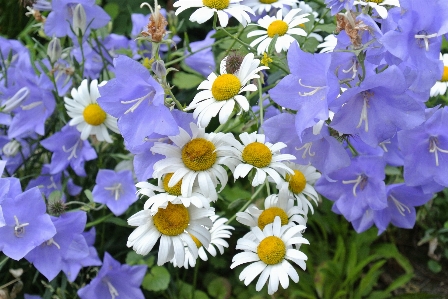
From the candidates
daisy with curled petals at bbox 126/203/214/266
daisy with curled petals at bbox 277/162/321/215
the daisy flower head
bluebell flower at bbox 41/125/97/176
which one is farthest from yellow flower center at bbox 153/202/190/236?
bluebell flower at bbox 41/125/97/176

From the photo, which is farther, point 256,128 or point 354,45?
point 256,128

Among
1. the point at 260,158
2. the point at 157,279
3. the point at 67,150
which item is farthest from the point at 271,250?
the point at 67,150

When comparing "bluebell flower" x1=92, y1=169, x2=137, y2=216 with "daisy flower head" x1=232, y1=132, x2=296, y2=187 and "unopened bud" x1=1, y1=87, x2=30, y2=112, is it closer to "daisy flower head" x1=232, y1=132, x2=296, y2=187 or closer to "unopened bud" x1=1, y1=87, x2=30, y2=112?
"unopened bud" x1=1, y1=87, x2=30, y2=112

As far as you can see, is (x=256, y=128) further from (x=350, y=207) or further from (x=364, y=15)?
(x=364, y=15)

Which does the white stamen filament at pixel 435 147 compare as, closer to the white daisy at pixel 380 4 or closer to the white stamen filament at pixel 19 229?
the white daisy at pixel 380 4

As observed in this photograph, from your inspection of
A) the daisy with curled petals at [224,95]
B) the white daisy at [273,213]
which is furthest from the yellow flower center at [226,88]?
the white daisy at [273,213]

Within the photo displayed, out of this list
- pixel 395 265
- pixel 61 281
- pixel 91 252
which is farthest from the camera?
pixel 395 265

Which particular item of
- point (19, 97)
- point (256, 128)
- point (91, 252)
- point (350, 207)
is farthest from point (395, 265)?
point (19, 97)
